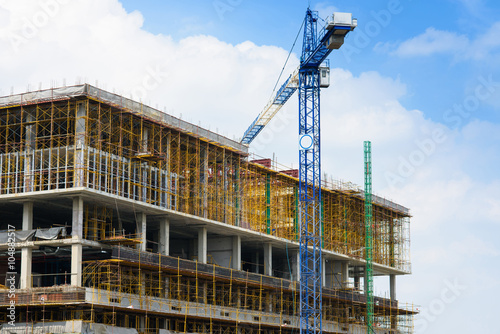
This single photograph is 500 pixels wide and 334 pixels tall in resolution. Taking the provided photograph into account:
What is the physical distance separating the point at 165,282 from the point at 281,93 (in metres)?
37.2

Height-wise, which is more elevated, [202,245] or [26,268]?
[202,245]

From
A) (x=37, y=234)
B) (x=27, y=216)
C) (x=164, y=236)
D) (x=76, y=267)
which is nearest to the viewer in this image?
(x=76, y=267)

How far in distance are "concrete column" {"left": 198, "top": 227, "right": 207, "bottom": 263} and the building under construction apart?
3.7 inches

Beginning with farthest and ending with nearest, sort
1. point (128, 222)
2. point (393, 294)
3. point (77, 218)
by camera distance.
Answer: point (393, 294) → point (128, 222) → point (77, 218)

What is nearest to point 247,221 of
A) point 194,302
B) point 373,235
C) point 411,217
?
point 194,302

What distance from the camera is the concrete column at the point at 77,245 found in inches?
2378

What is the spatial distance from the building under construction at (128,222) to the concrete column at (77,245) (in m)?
0.09

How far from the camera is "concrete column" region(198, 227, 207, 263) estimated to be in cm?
7481

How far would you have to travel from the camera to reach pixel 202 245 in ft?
247

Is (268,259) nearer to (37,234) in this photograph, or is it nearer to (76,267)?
(76,267)

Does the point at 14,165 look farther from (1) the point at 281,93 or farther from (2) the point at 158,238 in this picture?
(1) the point at 281,93

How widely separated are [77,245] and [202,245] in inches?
659

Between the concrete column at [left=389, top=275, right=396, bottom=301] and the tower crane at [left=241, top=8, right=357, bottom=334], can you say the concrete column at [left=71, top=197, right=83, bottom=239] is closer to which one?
the tower crane at [left=241, top=8, right=357, bottom=334]

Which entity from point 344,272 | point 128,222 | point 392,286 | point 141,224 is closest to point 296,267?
point 344,272
